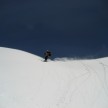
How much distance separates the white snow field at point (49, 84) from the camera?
16.6 meters

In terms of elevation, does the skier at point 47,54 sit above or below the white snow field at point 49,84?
above

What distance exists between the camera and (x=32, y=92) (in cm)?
1739

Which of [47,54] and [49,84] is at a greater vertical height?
[47,54]

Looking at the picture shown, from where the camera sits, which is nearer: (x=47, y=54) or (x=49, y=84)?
(x=49, y=84)

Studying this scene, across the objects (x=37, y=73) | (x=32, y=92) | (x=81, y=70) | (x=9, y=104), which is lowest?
(x=9, y=104)

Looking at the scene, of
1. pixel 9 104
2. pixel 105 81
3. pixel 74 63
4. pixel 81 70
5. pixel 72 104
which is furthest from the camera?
pixel 74 63

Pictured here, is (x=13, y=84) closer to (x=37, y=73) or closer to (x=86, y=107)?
(x=37, y=73)

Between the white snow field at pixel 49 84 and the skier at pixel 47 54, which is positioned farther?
the skier at pixel 47 54

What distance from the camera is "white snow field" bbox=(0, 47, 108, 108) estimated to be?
16.6 m

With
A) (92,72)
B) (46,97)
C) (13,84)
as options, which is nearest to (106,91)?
(92,72)

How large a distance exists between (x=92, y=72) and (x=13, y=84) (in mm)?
7269

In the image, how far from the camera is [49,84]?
18844 millimetres

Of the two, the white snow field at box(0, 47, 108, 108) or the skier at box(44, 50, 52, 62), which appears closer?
the white snow field at box(0, 47, 108, 108)

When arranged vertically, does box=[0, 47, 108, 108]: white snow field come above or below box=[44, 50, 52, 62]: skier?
below
